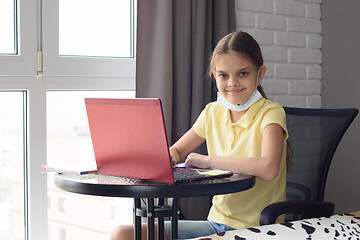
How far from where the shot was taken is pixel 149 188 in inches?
55.1

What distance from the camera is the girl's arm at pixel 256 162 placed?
1666 millimetres

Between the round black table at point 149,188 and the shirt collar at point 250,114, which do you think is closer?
the round black table at point 149,188

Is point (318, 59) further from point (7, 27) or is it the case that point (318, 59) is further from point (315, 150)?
point (7, 27)

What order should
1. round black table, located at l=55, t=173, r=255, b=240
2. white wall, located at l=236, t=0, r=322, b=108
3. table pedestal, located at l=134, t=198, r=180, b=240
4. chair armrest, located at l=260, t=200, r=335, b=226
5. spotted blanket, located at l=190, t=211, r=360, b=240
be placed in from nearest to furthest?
spotted blanket, located at l=190, t=211, r=360, b=240 < round black table, located at l=55, t=173, r=255, b=240 < table pedestal, located at l=134, t=198, r=180, b=240 < chair armrest, located at l=260, t=200, r=335, b=226 < white wall, located at l=236, t=0, r=322, b=108

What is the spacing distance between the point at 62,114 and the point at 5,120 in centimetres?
25

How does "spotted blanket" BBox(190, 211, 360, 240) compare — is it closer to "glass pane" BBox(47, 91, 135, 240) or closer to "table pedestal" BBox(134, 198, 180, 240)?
"table pedestal" BBox(134, 198, 180, 240)

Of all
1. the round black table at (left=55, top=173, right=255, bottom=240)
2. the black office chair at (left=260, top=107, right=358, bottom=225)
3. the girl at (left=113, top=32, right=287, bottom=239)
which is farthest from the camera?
the black office chair at (left=260, top=107, right=358, bottom=225)

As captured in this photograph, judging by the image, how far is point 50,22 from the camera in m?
2.26

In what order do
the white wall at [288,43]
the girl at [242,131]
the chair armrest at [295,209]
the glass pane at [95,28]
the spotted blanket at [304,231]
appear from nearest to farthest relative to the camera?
A: the spotted blanket at [304,231] → the chair armrest at [295,209] → the girl at [242,131] → the glass pane at [95,28] → the white wall at [288,43]

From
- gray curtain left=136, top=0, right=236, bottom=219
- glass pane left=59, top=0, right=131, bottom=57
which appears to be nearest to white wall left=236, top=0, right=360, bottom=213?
gray curtain left=136, top=0, right=236, bottom=219

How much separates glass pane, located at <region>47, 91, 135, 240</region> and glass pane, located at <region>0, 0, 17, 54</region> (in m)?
0.25

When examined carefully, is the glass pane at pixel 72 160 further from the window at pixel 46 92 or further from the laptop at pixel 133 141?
the laptop at pixel 133 141

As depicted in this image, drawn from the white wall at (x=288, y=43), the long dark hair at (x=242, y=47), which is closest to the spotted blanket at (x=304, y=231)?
the long dark hair at (x=242, y=47)

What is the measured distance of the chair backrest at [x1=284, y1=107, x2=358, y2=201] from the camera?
1.95m
